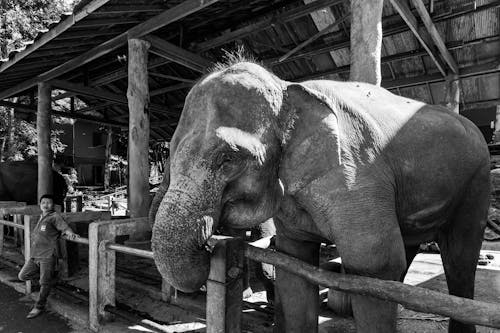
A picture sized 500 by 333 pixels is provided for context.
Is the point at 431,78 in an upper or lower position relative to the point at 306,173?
upper

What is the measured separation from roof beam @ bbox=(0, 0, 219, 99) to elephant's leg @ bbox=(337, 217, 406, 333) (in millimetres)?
3302

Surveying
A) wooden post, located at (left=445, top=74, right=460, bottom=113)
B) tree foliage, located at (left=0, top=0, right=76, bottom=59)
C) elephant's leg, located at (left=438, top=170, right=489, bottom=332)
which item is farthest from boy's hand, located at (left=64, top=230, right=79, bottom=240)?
tree foliage, located at (left=0, top=0, right=76, bottom=59)

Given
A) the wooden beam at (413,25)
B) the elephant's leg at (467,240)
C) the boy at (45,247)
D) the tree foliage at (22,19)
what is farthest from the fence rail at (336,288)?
the tree foliage at (22,19)

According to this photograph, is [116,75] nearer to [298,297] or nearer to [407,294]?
[298,297]

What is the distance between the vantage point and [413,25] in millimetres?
4613

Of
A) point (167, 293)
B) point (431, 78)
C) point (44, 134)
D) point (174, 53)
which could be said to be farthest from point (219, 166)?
point (44, 134)

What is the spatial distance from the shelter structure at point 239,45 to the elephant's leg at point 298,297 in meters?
2.85

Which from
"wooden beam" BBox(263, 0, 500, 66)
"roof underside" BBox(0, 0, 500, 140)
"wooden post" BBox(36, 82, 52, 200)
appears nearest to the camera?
"roof underside" BBox(0, 0, 500, 140)

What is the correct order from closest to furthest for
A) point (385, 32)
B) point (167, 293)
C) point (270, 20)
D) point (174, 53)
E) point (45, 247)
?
1. point (167, 293)
2. point (45, 247)
3. point (270, 20)
4. point (174, 53)
5. point (385, 32)

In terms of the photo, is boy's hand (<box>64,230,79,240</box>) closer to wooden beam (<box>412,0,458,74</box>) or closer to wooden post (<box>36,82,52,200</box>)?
wooden post (<box>36,82,52,200</box>)

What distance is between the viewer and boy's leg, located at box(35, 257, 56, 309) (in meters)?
3.71

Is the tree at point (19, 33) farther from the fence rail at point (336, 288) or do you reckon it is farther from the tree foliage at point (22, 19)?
the fence rail at point (336, 288)

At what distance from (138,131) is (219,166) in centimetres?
351

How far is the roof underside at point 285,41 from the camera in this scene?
15.0ft
